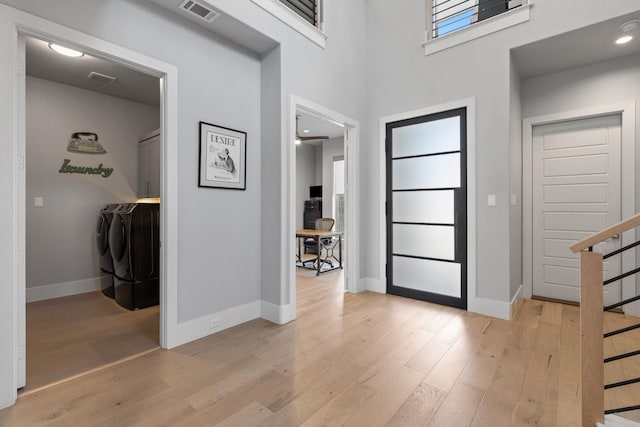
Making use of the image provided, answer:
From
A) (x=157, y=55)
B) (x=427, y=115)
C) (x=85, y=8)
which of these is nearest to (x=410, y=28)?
(x=427, y=115)

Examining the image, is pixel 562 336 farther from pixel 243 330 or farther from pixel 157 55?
pixel 157 55

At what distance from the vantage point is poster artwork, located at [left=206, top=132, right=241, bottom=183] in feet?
8.67

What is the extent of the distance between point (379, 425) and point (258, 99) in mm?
2943

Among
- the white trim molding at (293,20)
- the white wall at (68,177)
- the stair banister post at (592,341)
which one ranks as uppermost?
the white trim molding at (293,20)

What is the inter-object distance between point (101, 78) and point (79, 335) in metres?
3.01

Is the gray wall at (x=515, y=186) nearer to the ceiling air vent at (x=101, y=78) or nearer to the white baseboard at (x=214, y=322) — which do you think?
the white baseboard at (x=214, y=322)

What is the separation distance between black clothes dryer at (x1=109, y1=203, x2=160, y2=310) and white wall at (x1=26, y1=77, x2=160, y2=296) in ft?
3.06

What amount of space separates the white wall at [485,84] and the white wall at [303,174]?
13.2 feet

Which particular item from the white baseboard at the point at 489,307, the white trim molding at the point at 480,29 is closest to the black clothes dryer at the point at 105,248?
the white baseboard at the point at 489,307

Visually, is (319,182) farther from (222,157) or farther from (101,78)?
(222,157)

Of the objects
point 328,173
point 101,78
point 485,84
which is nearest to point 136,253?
point 101,78

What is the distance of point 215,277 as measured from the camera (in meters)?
2.69

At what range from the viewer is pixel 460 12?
3.35m

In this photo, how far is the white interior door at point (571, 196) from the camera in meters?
3.25
